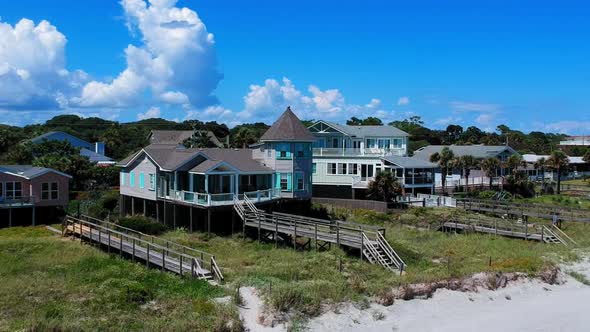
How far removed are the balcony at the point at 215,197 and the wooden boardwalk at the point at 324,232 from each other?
2.55 ft

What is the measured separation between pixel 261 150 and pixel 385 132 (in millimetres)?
16997

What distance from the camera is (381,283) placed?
2175cm

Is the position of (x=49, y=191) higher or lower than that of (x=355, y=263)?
higher

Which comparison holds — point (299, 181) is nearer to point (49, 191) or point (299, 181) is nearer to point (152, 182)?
point (152, 182)

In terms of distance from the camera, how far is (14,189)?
36.2 metres

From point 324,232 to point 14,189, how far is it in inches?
837

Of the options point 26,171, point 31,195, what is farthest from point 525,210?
point 26,171

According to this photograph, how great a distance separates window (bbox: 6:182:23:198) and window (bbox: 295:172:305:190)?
18.9 m

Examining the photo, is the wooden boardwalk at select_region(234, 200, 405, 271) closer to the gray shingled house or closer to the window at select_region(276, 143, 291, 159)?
the gray shingled house

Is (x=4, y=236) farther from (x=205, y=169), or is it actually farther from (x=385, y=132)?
(x=385, y=132)

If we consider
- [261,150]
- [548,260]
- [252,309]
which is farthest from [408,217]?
[252,309]

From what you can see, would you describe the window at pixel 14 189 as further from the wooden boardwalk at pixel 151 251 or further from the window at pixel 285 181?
the window at pixel 285 181

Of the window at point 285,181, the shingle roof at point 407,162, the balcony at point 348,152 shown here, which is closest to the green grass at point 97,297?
the window at point 285,181

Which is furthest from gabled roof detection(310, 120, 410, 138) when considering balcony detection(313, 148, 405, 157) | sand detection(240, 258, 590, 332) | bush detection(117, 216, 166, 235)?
sand detection(240, 258, 590, 332)
